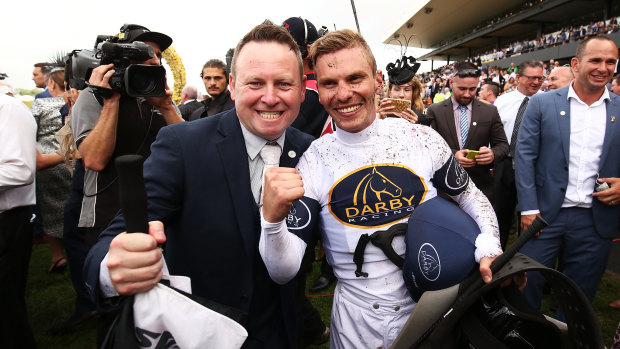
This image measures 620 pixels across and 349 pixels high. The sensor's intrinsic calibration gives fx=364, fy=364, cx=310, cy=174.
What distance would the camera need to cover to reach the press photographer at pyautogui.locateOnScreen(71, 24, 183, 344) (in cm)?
219

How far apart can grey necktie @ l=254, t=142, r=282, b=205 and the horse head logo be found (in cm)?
39

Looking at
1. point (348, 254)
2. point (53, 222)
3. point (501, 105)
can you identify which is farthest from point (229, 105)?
point (501, 105)

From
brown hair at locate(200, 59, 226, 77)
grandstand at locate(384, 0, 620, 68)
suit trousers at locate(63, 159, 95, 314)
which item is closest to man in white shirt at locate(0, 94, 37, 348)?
suit trousers at locate(63, 159, 95, 314)

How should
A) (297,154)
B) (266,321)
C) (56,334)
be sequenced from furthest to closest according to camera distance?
(56,334) → (297,154) → (266,321)

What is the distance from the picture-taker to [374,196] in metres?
1.62

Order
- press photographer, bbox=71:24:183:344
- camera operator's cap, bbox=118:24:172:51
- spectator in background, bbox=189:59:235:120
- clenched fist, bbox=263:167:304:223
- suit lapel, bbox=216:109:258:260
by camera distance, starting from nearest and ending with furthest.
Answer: clenched fist, bbox=263:167:304:223 < suit lapel, bbox=216:109:258:260 < press photographer, bbox=71:24:183:344 < camera operator's cap, bbox=118:24:172:51 < spectator in background, bbox=189:59:235:120

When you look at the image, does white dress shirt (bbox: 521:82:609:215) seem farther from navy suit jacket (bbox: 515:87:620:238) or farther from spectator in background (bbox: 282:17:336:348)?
spectator in background (bbox: 282:17:336:348)

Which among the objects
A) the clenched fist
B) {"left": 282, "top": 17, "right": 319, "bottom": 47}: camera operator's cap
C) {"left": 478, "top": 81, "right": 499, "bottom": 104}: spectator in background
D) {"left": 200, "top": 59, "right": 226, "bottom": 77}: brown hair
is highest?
{"left": 200, "top": 59, "right": 226, "bottom": 77}: brown hair

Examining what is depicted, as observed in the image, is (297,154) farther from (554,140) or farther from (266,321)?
(554,140)

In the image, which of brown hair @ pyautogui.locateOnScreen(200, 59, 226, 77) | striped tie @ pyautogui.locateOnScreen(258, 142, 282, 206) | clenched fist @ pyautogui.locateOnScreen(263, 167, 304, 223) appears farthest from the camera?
brown hair @ pyautogui.locateOnScreen(200, 59, 226, 77)

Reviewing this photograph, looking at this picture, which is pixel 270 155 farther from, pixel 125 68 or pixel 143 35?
pixel 143 35

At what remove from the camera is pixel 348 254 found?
1.68 meters

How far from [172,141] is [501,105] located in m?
4.82

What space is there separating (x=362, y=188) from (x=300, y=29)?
1606 mm
